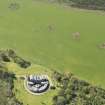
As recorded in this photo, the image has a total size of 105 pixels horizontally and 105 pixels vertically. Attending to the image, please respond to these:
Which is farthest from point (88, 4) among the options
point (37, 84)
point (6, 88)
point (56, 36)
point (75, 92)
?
point (6, 88)

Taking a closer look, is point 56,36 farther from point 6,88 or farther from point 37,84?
point 6,88

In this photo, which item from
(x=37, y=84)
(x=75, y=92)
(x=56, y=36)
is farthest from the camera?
(x=56, y=36)

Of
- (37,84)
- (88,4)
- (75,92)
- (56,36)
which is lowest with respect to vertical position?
(75,92)

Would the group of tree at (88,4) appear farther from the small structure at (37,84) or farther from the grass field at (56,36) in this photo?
the small structure at (37,84)

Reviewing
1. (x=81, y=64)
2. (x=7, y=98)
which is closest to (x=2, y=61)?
(x=7, y=98)

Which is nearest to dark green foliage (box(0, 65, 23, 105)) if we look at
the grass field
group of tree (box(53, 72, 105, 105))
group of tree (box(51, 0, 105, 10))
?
the grass field

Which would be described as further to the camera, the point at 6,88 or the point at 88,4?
the point at 88,4

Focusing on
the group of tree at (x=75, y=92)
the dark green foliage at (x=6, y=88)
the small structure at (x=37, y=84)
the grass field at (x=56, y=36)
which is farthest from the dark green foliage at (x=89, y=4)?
the dark green foliage at (x=6, y=88)
